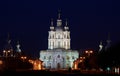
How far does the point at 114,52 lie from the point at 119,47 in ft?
6.11

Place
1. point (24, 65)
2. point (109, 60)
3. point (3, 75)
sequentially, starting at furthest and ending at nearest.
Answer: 1. point (24, 65)
2. point (109, 60)
3. point (3, 75)

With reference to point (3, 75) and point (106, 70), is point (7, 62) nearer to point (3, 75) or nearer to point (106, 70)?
point (106, 70)

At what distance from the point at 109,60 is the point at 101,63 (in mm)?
7520

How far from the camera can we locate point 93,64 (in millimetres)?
125750

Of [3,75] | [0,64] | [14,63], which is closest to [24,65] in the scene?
[14,63]

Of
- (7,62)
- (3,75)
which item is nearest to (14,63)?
(7,62)

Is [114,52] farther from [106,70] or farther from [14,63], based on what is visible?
[14,63]

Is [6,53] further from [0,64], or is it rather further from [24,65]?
[0,64]

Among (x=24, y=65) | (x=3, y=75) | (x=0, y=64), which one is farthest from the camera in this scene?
(x=24, y=65)

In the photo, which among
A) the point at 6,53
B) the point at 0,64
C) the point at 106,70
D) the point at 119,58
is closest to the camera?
the point at 119,58

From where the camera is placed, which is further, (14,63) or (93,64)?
(14,63)

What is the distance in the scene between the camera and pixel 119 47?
9375cm

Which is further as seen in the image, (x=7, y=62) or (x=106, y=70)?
(x=7, y=62)

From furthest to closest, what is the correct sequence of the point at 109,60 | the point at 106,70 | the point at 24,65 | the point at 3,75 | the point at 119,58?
the point at 24,65 < the point at 106,70 < the point at 109,60 < the point at 119,58 < the point at 3,75
